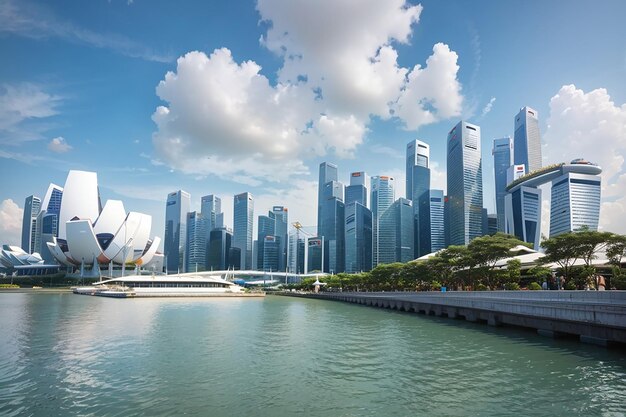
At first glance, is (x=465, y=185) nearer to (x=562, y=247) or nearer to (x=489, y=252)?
(x=489, y=252)

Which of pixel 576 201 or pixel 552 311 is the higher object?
pixel 576 201

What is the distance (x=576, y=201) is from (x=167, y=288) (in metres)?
126

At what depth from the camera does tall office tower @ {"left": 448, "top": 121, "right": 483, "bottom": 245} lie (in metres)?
183

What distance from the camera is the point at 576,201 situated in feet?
434

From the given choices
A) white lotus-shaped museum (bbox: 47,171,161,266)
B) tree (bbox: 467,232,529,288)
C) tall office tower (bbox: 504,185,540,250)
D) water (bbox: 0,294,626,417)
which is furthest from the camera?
tall office tower (bbox: 504,185,540,250)

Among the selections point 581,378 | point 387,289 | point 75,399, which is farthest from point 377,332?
point 387,289

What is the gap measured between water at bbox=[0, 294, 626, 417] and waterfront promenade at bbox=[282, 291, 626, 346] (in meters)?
0.92

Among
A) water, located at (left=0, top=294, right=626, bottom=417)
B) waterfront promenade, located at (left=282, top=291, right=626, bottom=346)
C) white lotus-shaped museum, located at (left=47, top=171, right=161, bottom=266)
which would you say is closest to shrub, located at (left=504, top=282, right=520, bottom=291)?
waterfront promenade, located at (left=282, top=291, right=626, bottom=346)

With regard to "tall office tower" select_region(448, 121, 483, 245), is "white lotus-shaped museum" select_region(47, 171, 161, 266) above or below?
below

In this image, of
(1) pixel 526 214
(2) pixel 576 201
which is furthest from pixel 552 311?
(1) pixel 526 214

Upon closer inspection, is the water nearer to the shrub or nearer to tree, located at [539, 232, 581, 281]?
tree, located at [539, 232, 581, 281]

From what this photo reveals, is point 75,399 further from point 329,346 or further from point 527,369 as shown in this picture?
point 527,369

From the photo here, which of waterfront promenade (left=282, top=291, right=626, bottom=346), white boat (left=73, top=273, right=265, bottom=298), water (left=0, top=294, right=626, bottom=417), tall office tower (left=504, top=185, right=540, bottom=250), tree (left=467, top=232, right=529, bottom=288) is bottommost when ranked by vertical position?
white boat (left=73, top=273, right=265, bottom=298)

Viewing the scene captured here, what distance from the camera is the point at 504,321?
3036 centimetres
